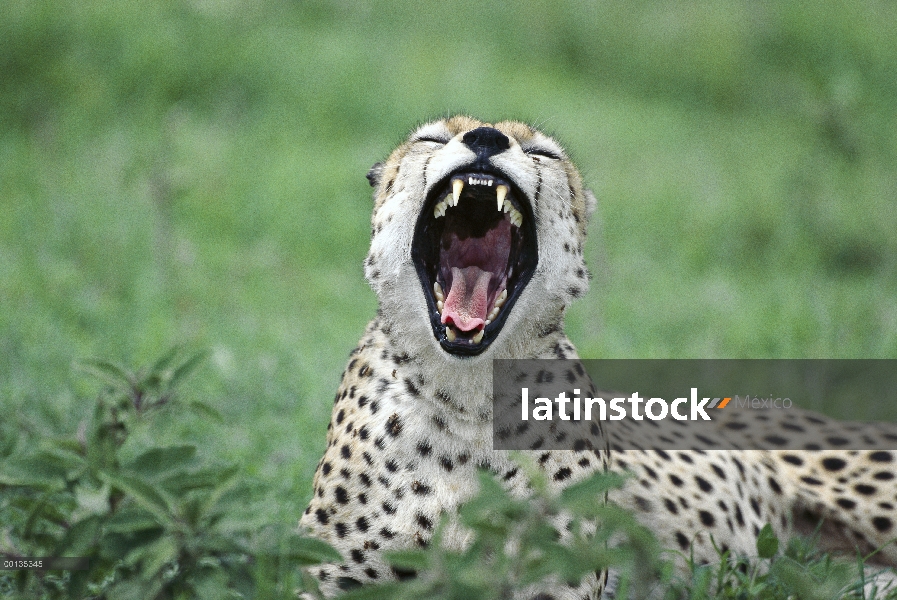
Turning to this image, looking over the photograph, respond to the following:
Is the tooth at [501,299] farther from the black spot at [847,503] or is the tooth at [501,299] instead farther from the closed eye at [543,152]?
the black spot at [847,503]

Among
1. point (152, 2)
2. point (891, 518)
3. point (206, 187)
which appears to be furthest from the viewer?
point (152, 2)

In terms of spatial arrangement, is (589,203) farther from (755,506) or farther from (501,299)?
(755,506)

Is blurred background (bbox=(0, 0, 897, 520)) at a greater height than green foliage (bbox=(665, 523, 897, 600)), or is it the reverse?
blurred background (bbox=(0, 0, 897, 520))

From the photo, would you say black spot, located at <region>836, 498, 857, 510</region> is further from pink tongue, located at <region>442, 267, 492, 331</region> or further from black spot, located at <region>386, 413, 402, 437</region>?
black spot, located at <region>386, 413, 402, 437</region>

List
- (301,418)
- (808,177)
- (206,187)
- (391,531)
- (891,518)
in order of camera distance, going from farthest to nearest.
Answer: (808,177), (206,187), (301,418), (891,518), (391,531)

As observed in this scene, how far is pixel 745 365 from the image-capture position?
4617mm

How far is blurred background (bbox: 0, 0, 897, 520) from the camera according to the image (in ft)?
14.8

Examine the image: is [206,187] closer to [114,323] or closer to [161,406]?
[114,323]

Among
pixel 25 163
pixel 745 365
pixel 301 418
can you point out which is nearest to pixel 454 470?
pixel 301 418

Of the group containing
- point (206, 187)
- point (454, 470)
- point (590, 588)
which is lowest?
point (590, 588)

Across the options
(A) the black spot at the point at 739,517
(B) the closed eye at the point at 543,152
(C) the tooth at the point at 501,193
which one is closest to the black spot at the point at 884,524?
(A) the black spot at the point at 739,517

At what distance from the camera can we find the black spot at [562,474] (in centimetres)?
224

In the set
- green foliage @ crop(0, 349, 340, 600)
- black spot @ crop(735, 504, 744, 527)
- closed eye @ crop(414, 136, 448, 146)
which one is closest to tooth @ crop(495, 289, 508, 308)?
closed eye @ crop(414, 136, 448, 146)

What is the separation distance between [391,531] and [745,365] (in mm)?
2751
